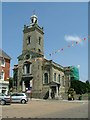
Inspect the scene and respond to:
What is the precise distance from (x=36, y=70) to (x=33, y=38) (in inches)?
362

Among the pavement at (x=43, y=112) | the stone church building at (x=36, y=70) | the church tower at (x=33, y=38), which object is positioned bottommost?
the pavement at (x=43, y=112)

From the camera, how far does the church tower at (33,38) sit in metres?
73.0

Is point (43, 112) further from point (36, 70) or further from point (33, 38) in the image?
point (33, 38)

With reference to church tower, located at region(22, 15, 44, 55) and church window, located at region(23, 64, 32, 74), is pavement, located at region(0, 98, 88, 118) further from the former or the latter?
church tower, located at region(22, 15, 44, 55)

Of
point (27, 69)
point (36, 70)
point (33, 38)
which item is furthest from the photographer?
point (33, 38)

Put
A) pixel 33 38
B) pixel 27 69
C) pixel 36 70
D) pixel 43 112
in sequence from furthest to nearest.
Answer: pixel 33 38 → pixel 27 69 → pixel 36 70 → pixel 43 112

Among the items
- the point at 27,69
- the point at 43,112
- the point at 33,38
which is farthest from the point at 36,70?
the point at 43,112

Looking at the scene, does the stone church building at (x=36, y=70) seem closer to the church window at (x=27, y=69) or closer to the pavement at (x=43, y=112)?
the church window at (x=27, y=69)

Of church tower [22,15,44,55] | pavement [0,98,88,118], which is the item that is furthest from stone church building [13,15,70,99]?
pavement [0,98,88,118]

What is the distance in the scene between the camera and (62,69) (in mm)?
78000

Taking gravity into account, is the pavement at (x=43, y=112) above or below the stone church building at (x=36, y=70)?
below

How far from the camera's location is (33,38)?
7344 centimetres

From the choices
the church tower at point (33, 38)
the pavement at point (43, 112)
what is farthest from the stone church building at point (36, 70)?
the pavement at point (43, 112)

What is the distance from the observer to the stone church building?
6919 centimetres
